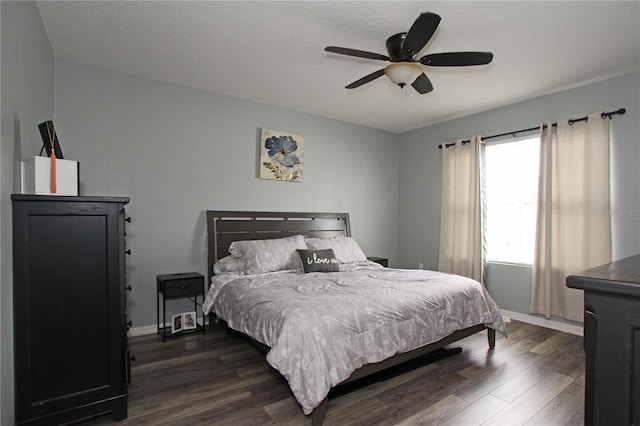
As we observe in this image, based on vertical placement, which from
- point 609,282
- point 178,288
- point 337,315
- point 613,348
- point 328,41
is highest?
point 328,41

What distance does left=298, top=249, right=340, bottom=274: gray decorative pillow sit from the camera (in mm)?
3568

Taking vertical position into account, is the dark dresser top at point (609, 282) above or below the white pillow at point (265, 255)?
above

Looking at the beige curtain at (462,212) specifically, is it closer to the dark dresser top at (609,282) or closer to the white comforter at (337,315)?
the white comforter at (337,315)

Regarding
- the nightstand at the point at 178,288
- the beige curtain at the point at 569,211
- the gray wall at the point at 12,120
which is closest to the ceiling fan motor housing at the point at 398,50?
the gray wall at the point at 12,120

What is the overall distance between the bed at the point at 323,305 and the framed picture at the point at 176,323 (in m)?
0.33

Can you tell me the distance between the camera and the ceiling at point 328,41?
234 cm

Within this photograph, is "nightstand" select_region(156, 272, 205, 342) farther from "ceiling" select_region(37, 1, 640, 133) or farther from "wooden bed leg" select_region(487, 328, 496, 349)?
"wooden bed leg" select_region(487, 328, 496, 349)

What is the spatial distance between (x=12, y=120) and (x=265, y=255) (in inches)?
90.2

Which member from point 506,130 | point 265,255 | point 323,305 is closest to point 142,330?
point 265,255

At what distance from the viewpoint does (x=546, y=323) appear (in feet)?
12.5

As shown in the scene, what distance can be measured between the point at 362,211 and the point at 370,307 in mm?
3129

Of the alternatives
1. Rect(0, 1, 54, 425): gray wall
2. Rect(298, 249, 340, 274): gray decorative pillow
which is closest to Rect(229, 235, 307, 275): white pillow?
Rect(298, 249, 340, 274): gray decorative pillow

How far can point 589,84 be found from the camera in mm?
3568

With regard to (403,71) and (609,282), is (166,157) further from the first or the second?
(609,282)
